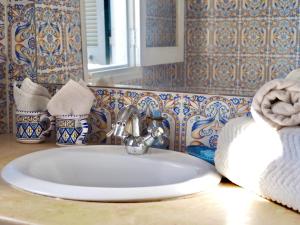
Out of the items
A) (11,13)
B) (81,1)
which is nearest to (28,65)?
(11,13)

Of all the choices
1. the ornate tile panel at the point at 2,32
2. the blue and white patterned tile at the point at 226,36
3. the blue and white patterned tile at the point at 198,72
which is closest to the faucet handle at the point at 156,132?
the blue and white patterned tile at the point at 198,72

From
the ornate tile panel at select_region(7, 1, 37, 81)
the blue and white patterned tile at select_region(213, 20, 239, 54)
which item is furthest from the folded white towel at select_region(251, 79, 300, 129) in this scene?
the ornate tile panel at select_region(7, 1, 37, 81)

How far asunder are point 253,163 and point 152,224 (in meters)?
0.26

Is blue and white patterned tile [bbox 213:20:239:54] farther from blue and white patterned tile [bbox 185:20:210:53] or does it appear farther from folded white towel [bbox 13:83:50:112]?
folded white towel [bbox 13:83:50:112]

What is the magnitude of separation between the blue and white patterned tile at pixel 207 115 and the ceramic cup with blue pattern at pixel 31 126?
424mm

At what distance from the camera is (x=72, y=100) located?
1.39 metres

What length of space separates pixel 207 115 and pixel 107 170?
0.99 ft

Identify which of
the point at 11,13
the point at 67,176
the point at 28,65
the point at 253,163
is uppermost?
the point at 11,13

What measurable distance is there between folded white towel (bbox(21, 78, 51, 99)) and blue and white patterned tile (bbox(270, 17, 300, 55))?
0.71 metres

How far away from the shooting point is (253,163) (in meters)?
0.97

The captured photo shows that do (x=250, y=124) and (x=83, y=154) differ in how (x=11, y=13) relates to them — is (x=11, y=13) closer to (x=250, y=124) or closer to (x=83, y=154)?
(x=83, y=154)

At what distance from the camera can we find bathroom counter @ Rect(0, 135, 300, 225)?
853 millimetres

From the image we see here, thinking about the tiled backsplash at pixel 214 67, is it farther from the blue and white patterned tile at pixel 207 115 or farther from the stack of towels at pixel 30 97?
the stack of towels at pixel 30 97

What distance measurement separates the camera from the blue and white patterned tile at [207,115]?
4.10 feet
